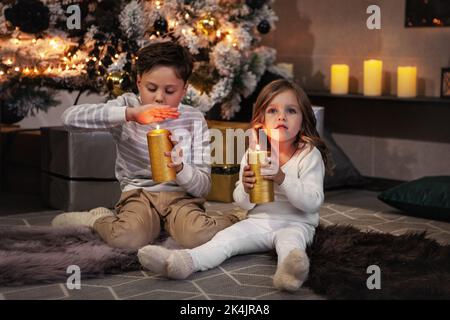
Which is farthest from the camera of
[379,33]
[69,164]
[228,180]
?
[379,33]

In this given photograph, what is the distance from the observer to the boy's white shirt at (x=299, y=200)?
91.4 inches

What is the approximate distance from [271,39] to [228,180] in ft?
4.46

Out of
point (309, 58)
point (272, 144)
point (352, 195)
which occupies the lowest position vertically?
point (352, 195)

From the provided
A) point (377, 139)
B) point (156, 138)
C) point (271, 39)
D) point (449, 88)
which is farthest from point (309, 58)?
point (156, 138)

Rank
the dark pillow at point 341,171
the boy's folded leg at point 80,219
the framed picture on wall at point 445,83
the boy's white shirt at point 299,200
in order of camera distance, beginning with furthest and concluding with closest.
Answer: the dark pillow at point 341,171, the framed picture on wall at point 445,83, the boy's folded leg at point 80,219, the boy's white shirt at point 299,200

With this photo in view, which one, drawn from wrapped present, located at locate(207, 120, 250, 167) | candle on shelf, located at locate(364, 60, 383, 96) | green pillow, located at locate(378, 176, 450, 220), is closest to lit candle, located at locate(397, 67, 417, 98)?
candle on shelf, located at locate(364, 60, 383, 96)

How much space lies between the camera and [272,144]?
93.9 inches

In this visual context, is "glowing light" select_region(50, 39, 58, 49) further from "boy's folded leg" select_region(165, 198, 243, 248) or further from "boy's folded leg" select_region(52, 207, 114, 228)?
"boy's folded leg" select_region(165, 198, 243, 248)

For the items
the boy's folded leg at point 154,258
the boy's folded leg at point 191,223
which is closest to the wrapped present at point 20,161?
the boy's folded leg at point 191,223

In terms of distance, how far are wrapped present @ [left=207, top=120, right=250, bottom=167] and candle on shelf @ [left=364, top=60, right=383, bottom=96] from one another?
0.71 meters

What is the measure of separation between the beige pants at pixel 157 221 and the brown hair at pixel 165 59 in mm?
397

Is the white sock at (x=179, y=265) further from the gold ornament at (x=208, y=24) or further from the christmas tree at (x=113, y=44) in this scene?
the gold ornament at (x=208, y=24)

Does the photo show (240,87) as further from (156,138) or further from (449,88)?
(156,138)

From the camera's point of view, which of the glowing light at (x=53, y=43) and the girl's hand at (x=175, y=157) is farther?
the glowing light at (x=53, y=43)
